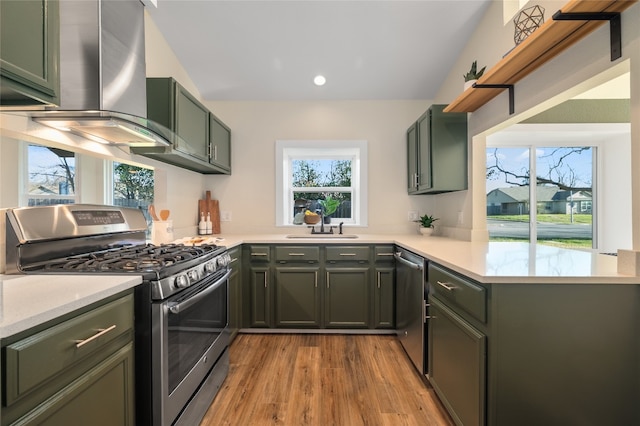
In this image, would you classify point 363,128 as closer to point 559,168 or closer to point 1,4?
point 559,168

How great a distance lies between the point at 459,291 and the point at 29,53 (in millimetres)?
2066

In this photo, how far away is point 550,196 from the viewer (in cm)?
350

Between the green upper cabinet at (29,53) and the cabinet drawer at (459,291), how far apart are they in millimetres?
1953

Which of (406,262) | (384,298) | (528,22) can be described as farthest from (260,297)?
(528,22)

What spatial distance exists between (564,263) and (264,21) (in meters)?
2.83

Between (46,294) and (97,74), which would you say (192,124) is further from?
(46,294)

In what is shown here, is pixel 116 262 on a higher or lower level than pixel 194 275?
higher

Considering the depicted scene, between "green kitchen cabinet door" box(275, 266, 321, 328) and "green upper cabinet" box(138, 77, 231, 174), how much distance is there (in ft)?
4.26

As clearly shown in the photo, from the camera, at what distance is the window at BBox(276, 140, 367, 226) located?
357 centimetres

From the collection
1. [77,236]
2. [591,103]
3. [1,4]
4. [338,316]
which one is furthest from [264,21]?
[591,103]

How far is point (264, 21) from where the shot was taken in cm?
256

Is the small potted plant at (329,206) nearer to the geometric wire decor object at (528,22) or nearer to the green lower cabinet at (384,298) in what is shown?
the green lower cabinet at (384,298)

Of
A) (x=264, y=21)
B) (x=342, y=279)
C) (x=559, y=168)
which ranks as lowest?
(x=342, y=279)

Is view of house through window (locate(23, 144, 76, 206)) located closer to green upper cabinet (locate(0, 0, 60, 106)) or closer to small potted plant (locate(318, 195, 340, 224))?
green upper cabinet (locate(0, 0, 60, 106))
